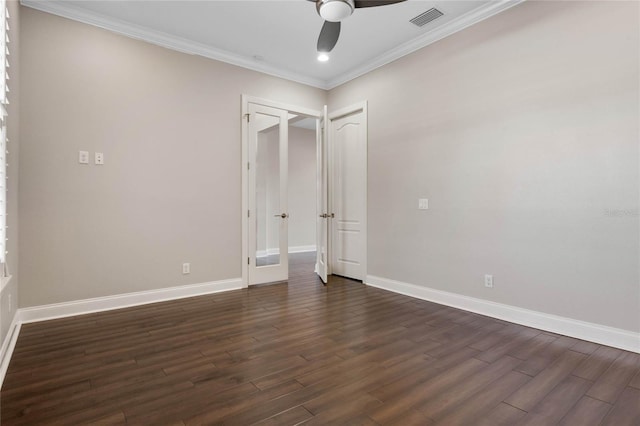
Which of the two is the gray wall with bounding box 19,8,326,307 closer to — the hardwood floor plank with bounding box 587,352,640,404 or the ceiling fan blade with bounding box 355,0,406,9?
the ceiling fan blade with bounding box 355,0,406,9

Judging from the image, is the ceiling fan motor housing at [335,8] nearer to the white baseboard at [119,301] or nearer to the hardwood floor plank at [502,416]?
the hardwood floor plank at [502,416]

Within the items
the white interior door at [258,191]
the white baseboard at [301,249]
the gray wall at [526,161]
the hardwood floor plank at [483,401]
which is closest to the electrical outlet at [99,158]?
the white interior door at [258,191]

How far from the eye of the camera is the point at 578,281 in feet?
8.86

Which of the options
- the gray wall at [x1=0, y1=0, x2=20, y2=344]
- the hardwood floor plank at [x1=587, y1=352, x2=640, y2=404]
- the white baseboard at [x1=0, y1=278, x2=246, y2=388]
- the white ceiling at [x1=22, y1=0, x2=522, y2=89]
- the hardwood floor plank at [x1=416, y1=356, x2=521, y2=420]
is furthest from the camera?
the white ceiling at [x1=22, y1=0, x2=522, y2=89]

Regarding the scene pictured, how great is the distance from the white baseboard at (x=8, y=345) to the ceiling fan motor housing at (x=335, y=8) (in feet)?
10.3

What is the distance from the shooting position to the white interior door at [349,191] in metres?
4.70

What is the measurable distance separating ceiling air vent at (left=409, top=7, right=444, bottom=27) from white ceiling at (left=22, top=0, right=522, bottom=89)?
6cm

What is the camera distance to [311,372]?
213 cm

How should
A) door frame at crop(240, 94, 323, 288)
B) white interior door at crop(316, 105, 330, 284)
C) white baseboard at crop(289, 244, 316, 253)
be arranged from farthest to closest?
white baseboard at crop(289, 244, 316, 253) < white interior door at crop(316, 105, 330, 284) < door frame at crop(240, 94, 323, 288)

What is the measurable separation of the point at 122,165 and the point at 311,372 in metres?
2.98

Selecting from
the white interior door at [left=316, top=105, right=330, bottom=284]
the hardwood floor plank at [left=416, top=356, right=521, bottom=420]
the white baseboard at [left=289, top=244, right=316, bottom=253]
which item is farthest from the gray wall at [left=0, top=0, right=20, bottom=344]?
the white baseboard at [left=289, top=244, right=316, bottom=253]

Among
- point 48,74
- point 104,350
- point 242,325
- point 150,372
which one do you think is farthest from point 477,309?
point 48,74

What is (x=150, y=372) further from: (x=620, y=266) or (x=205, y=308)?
(x=620, y=266)

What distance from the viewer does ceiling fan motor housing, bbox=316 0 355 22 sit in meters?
2.21
